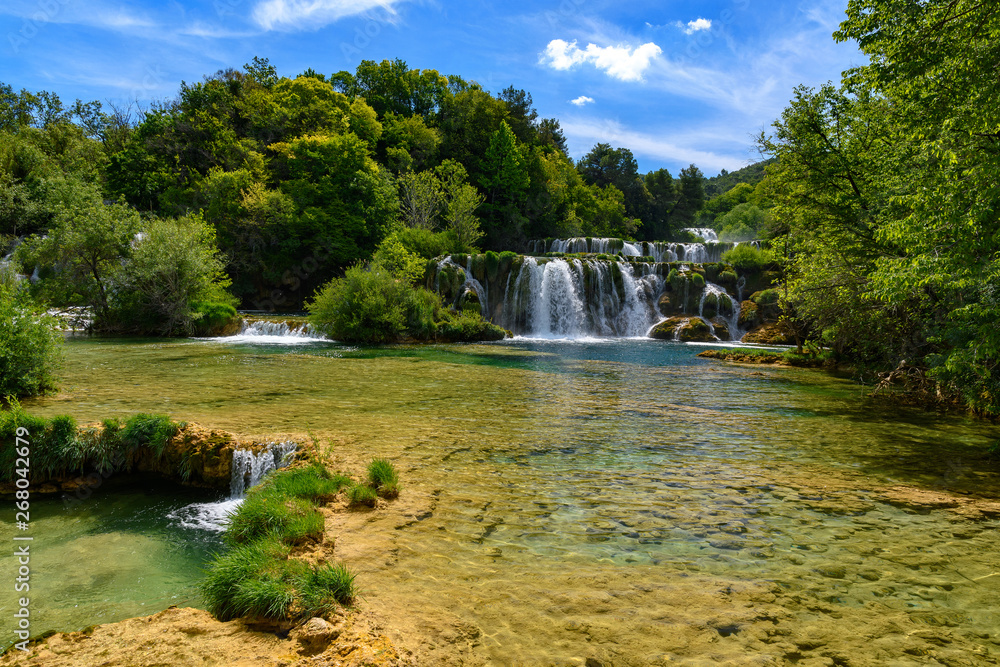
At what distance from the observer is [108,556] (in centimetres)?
474

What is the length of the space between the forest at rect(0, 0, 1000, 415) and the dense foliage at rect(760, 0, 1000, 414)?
0.05m

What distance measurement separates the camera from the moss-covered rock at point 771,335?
93.8 feet

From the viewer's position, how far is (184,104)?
5197cm

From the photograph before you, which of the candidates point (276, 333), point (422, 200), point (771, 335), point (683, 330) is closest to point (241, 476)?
point (276, 333)

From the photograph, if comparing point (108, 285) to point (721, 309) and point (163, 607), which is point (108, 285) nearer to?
point (163, 607)

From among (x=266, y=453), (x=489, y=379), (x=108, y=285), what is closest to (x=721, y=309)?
(x=489, y=379)

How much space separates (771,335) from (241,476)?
30.1 metres

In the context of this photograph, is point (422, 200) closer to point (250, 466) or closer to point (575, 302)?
point (575, 302)

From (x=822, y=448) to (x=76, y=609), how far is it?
991 centimetres

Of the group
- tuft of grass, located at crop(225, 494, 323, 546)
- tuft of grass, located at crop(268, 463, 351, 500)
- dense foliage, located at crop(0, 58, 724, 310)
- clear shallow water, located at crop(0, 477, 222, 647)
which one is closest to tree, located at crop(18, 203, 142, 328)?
dense foliage, located at crop(0, 58, 724, 310)

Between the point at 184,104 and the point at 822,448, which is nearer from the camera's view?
the point at 822,448

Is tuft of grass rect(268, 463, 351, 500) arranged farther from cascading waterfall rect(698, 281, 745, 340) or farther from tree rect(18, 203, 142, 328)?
cascading waterfall rect(698, 281, 745, 340)

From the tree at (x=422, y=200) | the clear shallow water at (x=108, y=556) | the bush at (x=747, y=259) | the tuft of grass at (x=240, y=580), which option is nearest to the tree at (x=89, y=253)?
the tree at (x=422, y=200)

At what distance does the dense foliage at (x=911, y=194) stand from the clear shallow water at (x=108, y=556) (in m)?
10.4
